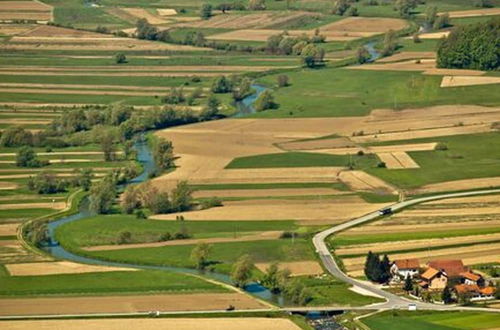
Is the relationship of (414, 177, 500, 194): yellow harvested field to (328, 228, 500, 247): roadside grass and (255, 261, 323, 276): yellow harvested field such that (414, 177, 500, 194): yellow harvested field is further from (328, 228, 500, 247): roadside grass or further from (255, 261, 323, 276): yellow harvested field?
(255, 261, 323, 276): yellow harvested field

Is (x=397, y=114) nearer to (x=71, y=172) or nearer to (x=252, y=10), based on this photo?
(x=71, y=172)

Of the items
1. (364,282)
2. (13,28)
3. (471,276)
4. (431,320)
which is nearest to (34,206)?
(364,282)

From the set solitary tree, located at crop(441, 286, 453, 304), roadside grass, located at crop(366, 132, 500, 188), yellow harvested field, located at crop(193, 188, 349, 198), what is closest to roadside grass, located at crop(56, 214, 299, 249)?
yellow harvested field, located at crop(193, 188, 349, 198)

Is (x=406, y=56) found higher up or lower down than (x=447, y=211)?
higher up

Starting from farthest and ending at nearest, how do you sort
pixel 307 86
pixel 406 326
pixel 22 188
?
pixel 307 86, pixel 22 188, pixel 406 326

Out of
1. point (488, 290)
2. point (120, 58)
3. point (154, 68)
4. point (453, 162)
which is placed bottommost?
point (154, 68)

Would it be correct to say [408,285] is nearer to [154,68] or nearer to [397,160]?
[397,160]

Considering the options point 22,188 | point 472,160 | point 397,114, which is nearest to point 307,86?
point 397,114
